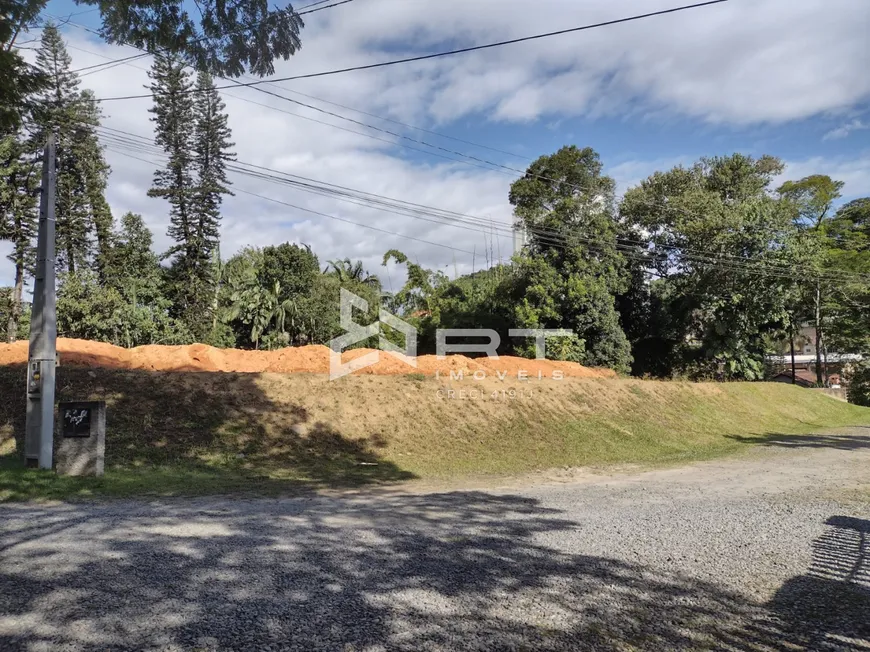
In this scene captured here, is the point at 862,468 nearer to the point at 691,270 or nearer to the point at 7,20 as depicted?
the point at 7,20

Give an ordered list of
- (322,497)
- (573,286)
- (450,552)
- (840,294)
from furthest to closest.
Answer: (840,294) → (573,286) → (322,497) → (450,552)

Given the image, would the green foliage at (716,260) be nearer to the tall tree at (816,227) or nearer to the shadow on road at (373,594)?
the tall tree at (816,227)

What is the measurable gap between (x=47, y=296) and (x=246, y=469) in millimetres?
4254

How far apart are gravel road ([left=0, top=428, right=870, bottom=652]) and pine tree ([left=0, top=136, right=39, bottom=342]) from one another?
25.3 metres

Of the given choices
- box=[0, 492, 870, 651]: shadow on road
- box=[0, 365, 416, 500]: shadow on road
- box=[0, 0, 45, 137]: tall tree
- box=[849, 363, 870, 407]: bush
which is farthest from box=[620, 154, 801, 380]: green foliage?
box=[0, 0, 45, 137]: tall tree

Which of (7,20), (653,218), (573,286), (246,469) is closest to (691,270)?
(653,218)

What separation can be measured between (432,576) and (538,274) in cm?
2365

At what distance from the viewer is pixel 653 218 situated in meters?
32.1

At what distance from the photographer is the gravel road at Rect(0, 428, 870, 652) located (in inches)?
131

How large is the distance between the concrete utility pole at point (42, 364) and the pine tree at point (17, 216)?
67.1ft

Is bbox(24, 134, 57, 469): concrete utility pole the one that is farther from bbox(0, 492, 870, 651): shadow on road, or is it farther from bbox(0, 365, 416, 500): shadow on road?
bbox(0, 492, 870, 651): shadow on road

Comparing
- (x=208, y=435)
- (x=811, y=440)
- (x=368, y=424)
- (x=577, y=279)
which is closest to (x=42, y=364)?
(x=208, y=435)

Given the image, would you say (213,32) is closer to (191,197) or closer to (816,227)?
(191,197)

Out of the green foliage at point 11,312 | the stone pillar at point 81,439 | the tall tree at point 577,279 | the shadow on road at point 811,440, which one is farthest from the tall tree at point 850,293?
the green foliage at point 11,312
